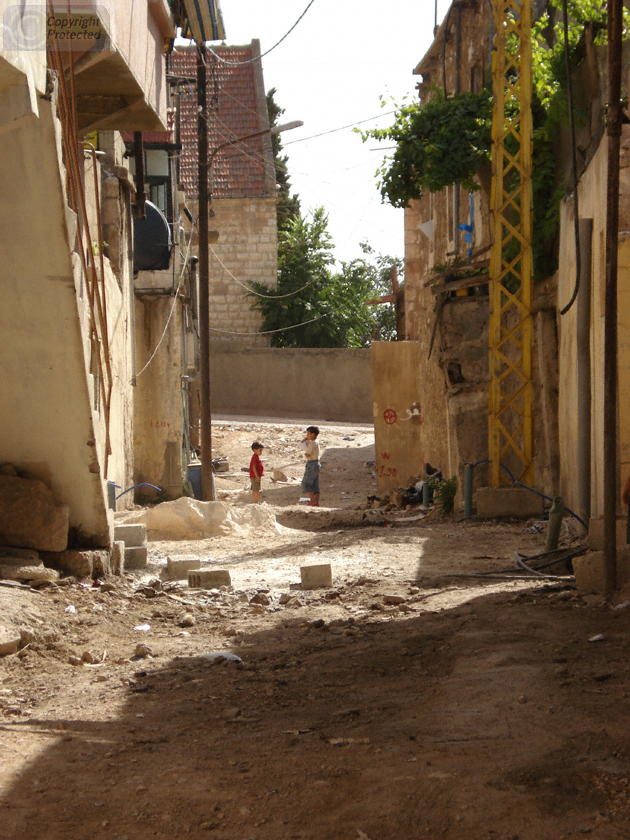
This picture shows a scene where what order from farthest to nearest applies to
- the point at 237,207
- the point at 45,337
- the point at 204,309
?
the point at 237,207 < the point at 204,309 < the point at 45,337

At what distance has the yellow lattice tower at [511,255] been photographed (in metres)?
10.8

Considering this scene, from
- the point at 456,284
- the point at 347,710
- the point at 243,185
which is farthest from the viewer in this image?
the point at 243,185

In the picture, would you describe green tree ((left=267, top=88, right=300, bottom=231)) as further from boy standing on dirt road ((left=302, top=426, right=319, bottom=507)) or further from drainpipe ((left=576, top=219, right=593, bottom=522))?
drainpipe ((left=576, top=219, right=593, bottom=522))

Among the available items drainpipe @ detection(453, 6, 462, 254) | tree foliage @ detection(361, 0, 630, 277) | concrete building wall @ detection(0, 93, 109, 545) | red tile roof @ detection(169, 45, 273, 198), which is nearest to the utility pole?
tree foliage @ detection(361, 0, 630, 277)

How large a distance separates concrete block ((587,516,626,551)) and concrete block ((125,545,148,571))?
3604 mm

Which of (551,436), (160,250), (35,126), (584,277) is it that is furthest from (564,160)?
(35,126)

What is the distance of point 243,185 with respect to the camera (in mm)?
28641

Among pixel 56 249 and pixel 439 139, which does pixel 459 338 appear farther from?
pixel 56 249

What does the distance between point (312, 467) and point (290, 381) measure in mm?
11621

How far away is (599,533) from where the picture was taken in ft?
19.6

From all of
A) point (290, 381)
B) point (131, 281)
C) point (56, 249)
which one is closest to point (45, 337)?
point (56, 249)

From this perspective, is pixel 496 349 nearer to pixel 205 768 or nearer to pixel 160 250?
pixel 160 250

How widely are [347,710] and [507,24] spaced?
981 cm

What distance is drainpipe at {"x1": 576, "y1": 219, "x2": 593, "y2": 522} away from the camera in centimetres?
736
